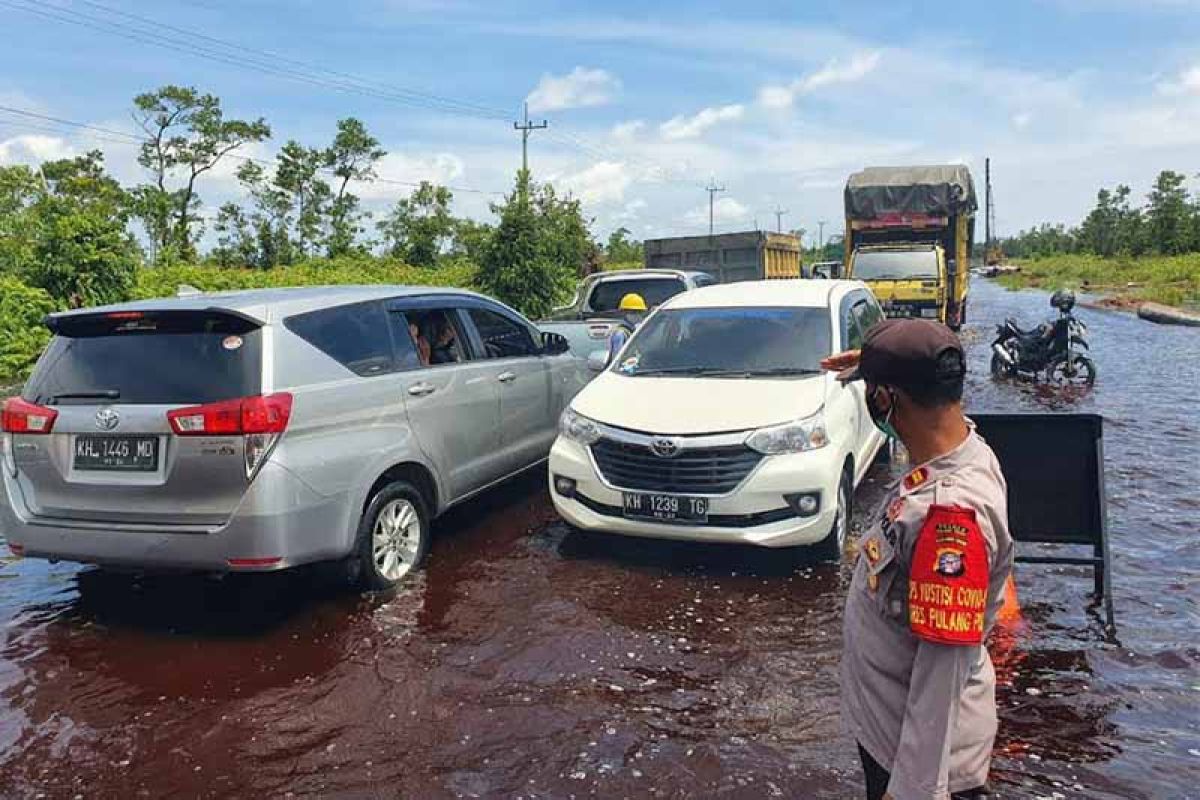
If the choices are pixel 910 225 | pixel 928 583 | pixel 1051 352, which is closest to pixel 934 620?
pixel 928 583

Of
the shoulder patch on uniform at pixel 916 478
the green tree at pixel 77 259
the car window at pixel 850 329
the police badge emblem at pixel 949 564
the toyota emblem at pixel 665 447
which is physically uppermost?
the green tree at pixel 77 259

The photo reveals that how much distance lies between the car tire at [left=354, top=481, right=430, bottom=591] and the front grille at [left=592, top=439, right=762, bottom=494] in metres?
1.26

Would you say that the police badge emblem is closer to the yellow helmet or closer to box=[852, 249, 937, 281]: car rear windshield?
the yellow helmet

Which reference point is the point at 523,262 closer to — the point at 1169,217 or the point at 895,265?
the point at 895,265

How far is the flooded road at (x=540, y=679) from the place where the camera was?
10.4 ft

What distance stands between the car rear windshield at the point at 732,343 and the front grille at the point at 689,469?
935 millimetres

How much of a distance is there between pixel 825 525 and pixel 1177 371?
11.0m

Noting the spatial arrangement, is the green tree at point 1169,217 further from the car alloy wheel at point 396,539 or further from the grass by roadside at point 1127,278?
the car alloy wheel at point 396,539

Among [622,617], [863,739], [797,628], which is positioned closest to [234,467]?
[622,617]

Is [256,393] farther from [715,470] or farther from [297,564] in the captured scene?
[715,470]

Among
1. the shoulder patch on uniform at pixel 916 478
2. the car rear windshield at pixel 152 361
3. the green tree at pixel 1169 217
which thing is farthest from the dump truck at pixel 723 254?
the green tree at pixel 1169 217

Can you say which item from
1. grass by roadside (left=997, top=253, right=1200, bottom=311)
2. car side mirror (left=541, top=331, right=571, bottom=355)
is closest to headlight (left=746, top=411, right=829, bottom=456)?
car side mirror (left=541, top=331, right=571, bottom=355)

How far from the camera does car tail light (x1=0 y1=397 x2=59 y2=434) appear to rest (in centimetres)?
422

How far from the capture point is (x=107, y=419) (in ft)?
13.4
